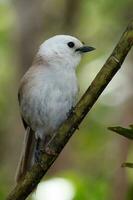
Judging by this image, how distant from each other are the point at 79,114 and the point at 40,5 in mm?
4717

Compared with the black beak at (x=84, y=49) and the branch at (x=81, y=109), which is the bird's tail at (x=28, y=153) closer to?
the black beak at (x=84, y=49)

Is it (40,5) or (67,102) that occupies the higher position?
(40,5)

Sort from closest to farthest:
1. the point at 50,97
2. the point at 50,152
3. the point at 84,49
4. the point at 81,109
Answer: the point at 81,109 < the point at 50,152 < the point at 50,97 < the point at 84,49

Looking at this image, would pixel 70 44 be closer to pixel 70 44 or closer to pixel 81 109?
pixel 70 44

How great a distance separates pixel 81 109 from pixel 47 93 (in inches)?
65.0

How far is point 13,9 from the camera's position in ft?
24.3

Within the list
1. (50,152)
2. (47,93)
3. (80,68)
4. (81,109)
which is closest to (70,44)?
(47,93)

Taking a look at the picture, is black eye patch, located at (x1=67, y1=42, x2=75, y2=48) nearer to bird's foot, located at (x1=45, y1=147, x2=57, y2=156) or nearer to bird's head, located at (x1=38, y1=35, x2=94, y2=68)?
bird's head, located at (x1=38, y1=35, x2=94, y2=68)

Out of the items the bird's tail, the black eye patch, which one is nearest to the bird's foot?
the bird's tail

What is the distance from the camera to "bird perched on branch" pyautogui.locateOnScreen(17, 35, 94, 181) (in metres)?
4.42

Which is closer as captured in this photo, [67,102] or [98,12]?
[67,102]

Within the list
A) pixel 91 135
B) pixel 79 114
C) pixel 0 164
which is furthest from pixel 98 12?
pixel 79 114

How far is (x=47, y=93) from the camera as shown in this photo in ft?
14.5

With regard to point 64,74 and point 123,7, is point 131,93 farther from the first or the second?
point 64,74
